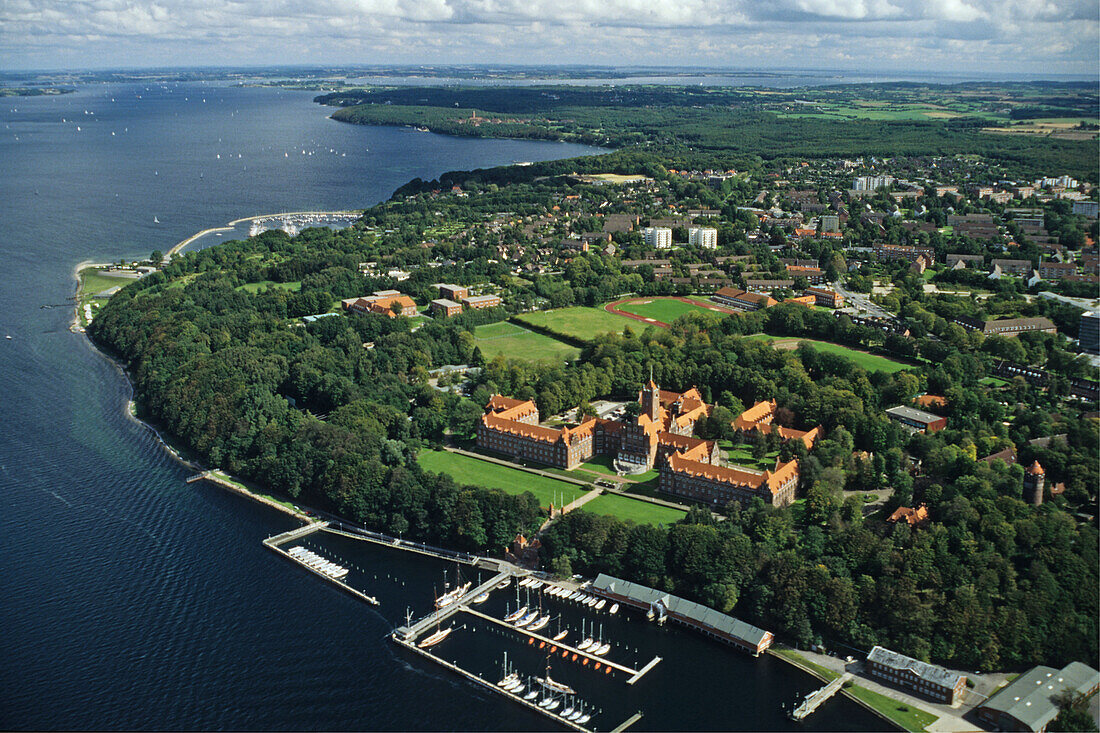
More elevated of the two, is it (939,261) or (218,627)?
(939,261)

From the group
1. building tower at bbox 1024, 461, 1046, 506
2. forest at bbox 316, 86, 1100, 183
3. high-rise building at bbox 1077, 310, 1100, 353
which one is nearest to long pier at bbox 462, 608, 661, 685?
building tower at bbox 1024, 461, 1046, 506

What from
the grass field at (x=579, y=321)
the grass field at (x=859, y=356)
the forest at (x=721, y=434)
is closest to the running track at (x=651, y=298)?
the grass field at (x=579, y=321)

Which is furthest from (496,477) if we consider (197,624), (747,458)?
(197,624)

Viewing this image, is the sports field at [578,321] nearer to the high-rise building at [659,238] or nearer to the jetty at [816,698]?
the high-rise building at [659,238]

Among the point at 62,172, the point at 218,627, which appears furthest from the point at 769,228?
the point at 62,172

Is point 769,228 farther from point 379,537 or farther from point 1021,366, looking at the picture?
point 379,537

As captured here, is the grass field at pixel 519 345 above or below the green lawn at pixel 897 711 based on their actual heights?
above

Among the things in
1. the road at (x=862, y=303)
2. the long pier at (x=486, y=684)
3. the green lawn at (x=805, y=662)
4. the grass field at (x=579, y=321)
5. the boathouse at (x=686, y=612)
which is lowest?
the long pier at (x=486, y=684)
